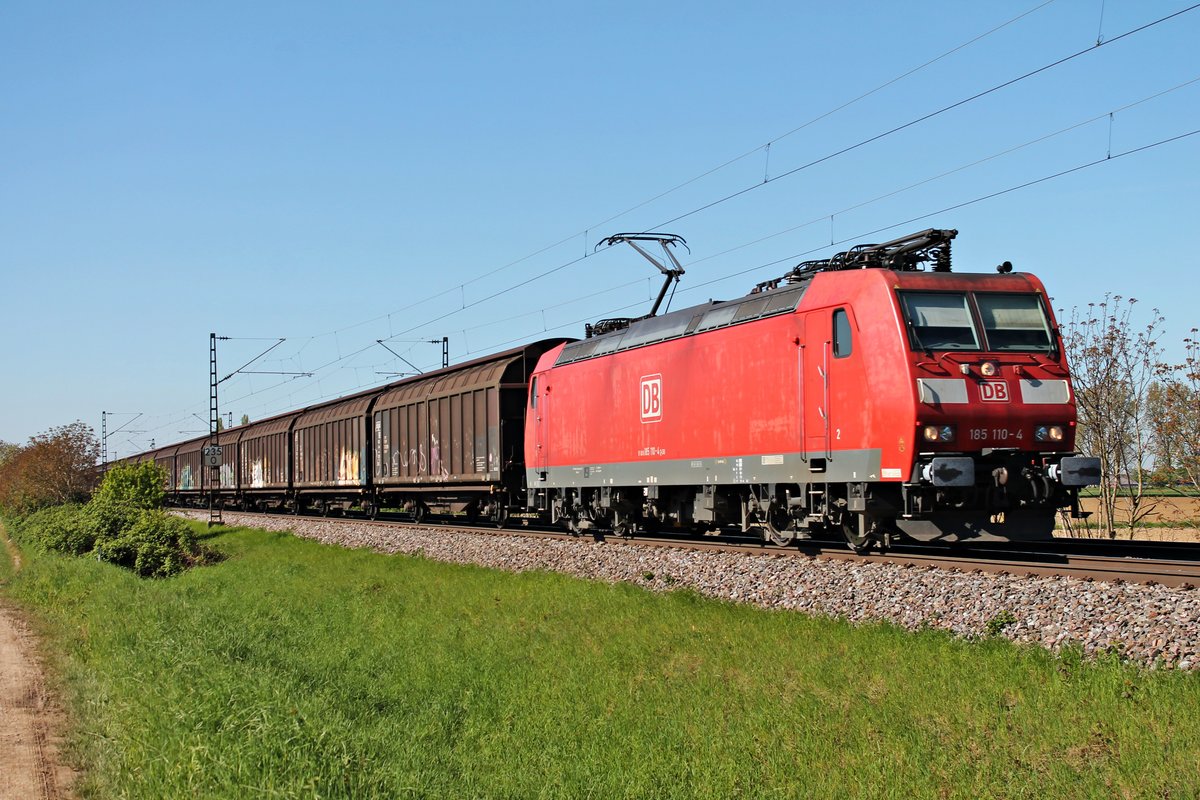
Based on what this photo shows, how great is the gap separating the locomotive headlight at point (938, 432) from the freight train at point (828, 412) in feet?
0.06

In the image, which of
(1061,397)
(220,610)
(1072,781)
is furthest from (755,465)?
(1072,781)

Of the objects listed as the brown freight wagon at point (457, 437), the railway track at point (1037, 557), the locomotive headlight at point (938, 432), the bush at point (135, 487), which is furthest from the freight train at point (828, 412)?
the bush at point (135, 487)

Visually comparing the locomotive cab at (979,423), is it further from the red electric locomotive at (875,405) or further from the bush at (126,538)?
the bush at (126,538)

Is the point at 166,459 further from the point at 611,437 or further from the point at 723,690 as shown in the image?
the point at 723,690

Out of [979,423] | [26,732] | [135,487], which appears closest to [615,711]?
[26,732]

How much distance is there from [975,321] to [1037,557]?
3.17 meters

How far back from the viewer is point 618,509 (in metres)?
20.7

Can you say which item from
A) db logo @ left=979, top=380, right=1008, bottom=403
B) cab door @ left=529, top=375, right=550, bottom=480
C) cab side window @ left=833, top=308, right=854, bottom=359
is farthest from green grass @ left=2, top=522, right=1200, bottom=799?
cab door @ left=529, top=375, right=550, bottom=480

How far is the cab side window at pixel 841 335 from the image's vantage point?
1390 cm

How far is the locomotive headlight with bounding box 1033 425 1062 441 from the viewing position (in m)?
13.1

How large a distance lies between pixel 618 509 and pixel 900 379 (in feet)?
28.8

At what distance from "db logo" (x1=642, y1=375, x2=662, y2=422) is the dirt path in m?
10.3

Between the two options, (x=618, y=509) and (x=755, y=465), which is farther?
(x=618, y=509)

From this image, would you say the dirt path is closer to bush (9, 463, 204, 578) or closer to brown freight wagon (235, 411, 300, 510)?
bush (9, 463, 204, 578)
